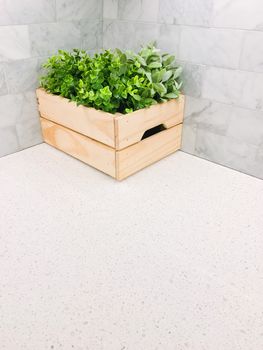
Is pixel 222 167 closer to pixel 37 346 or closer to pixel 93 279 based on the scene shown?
pixel 93 279

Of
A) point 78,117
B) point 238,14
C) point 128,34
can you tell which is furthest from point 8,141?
point 238,14

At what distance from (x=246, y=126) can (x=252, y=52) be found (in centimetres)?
27

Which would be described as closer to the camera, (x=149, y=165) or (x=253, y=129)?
(x=253, y=129)

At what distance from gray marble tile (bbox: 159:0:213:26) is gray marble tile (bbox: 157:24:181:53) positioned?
0.02 meters

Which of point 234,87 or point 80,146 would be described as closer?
point 234,87

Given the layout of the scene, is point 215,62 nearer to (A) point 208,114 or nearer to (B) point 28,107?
(A) point 208,114

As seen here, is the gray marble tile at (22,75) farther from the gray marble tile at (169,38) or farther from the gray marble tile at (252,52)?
the gray marble tile at (252,52)

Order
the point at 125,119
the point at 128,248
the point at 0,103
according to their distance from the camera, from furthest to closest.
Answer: the point at 0,103 → the point at 125,119 → the point at 128,248

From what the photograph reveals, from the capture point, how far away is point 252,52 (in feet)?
3.75

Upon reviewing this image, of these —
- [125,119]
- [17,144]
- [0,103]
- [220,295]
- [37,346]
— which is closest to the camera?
[37,346]

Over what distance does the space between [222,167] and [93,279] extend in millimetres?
796

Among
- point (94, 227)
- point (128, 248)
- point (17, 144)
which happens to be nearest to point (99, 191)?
point (94, 227)

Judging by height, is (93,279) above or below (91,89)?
below

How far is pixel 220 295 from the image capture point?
81 cm
